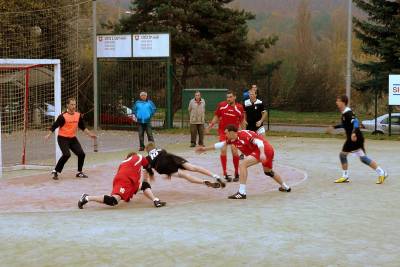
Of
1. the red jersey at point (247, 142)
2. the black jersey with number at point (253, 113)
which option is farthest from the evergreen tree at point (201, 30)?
the red jersey at point (247, 142)

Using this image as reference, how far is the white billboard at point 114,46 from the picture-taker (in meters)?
27.5

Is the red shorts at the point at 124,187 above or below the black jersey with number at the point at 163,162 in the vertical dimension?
below

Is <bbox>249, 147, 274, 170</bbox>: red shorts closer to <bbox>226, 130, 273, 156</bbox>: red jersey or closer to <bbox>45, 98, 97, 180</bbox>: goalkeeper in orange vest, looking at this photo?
<bbox>226, 130, 273, 156</bbox>: red jersey

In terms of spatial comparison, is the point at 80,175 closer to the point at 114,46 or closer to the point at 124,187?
the point at 124,187

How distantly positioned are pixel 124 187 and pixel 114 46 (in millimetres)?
18131

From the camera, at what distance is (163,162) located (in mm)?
10984

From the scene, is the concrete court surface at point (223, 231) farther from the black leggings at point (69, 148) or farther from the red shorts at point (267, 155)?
the black leggings at point (69, 148)

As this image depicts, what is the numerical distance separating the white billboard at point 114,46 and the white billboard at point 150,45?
0.95 ft

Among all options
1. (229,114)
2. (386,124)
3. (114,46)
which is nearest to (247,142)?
(229,114)

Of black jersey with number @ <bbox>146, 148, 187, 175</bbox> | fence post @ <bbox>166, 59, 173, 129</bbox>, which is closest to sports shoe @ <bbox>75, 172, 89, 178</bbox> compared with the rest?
black jersey with number @ <bbox>146, 148, 187, 175</bbox>

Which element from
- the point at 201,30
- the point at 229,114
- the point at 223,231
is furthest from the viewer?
the point at 201,30

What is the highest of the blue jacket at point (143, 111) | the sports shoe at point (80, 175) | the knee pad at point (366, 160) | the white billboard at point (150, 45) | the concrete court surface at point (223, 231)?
the white billboard at point (150, 45)

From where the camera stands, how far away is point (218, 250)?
7426 millimetres

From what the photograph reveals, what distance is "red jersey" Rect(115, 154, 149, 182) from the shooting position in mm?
10492
